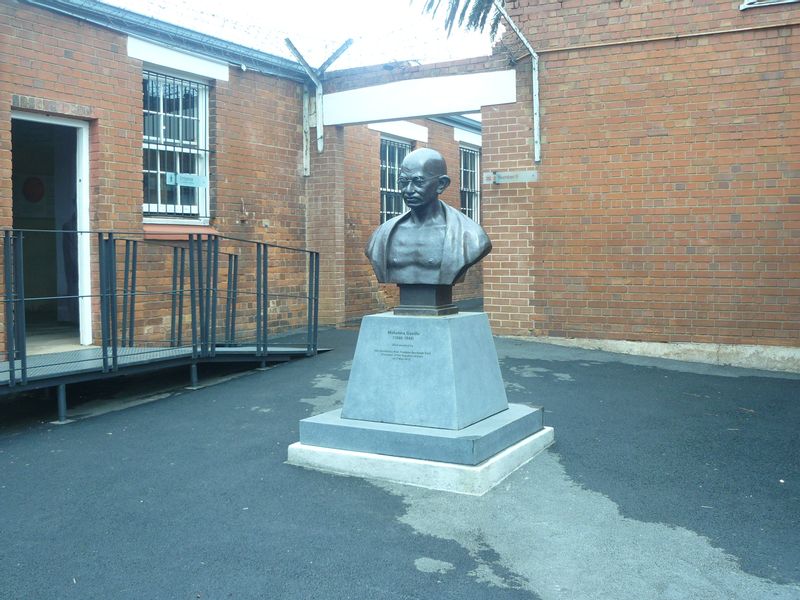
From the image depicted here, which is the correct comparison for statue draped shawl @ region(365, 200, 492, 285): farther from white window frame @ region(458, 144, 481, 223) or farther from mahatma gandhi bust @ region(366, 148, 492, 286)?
white window frame @ region(458, 144, 481, 223)

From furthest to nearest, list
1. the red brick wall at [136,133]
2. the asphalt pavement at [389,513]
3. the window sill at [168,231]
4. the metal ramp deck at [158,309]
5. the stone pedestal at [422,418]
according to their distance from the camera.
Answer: the window sill at [168,231] → the red brick wall at [136,133] → the metal ramp deck at [158,309] → the stone pedestal at [422,418] → the asphalt pavement at [389,513]

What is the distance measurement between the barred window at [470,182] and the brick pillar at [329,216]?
561 centimetres

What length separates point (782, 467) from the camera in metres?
5.18

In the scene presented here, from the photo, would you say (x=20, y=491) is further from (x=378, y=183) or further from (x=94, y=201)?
(x=378, y=183)

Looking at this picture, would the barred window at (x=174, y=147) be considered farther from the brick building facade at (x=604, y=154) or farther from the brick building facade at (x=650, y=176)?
the brick building facade at (x=650, y=176)

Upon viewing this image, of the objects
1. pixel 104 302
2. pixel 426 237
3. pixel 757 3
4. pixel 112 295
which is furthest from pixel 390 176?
pixel 426 237

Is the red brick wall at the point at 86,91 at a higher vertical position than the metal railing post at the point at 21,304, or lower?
higher

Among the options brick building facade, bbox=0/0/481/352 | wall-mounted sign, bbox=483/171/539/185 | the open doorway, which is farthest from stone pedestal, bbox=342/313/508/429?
wall-mounted sign, bbox=483/171/539/185

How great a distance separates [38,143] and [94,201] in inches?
170

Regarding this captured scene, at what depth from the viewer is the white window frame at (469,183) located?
673 inches

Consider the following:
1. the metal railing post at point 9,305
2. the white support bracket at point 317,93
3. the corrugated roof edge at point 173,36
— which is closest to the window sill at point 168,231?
the corrugated roof edge at point 173,36

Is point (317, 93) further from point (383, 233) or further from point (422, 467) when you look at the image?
point (422, 467)

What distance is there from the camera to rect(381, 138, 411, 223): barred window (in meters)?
14.1

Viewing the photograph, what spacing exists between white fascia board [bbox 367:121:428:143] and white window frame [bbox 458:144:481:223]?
1775mm
